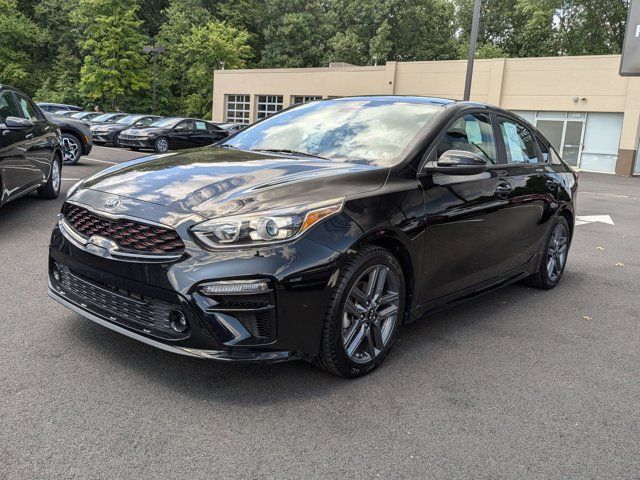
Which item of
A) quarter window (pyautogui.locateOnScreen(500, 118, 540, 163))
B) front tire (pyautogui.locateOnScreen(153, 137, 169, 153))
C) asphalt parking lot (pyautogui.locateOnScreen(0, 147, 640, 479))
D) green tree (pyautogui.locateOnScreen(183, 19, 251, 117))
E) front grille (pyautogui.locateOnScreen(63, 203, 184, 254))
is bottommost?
front tire (pyautogui.locateOnScreen(153, 137, 169, 153))

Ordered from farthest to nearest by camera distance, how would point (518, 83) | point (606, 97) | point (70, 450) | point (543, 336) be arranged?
point (518, 83) < point (606, 97) < point (543, 336) < point (70, 450)

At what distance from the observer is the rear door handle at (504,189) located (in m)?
4.43

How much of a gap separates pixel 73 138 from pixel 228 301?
37.9ft

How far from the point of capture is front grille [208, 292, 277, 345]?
2.88 meters

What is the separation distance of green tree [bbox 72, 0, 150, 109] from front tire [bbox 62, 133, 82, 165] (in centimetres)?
3233

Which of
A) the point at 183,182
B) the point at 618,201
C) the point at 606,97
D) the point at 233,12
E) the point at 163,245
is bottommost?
the point at 618,201

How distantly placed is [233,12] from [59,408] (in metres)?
59.6

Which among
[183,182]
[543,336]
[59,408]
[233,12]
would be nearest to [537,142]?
[543,336]

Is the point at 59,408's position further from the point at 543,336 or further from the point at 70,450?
the point at 543,336

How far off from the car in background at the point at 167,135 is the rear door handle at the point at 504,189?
59.1 ft

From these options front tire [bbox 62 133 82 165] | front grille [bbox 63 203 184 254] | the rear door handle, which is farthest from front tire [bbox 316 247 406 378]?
front tire [bbox 62 133 82 165]

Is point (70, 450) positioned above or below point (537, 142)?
below

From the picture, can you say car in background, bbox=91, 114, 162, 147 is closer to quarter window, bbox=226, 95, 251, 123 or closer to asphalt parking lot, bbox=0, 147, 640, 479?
Result: quarter window, bbox=226, 95, 251, 123

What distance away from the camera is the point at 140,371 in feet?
10.8
